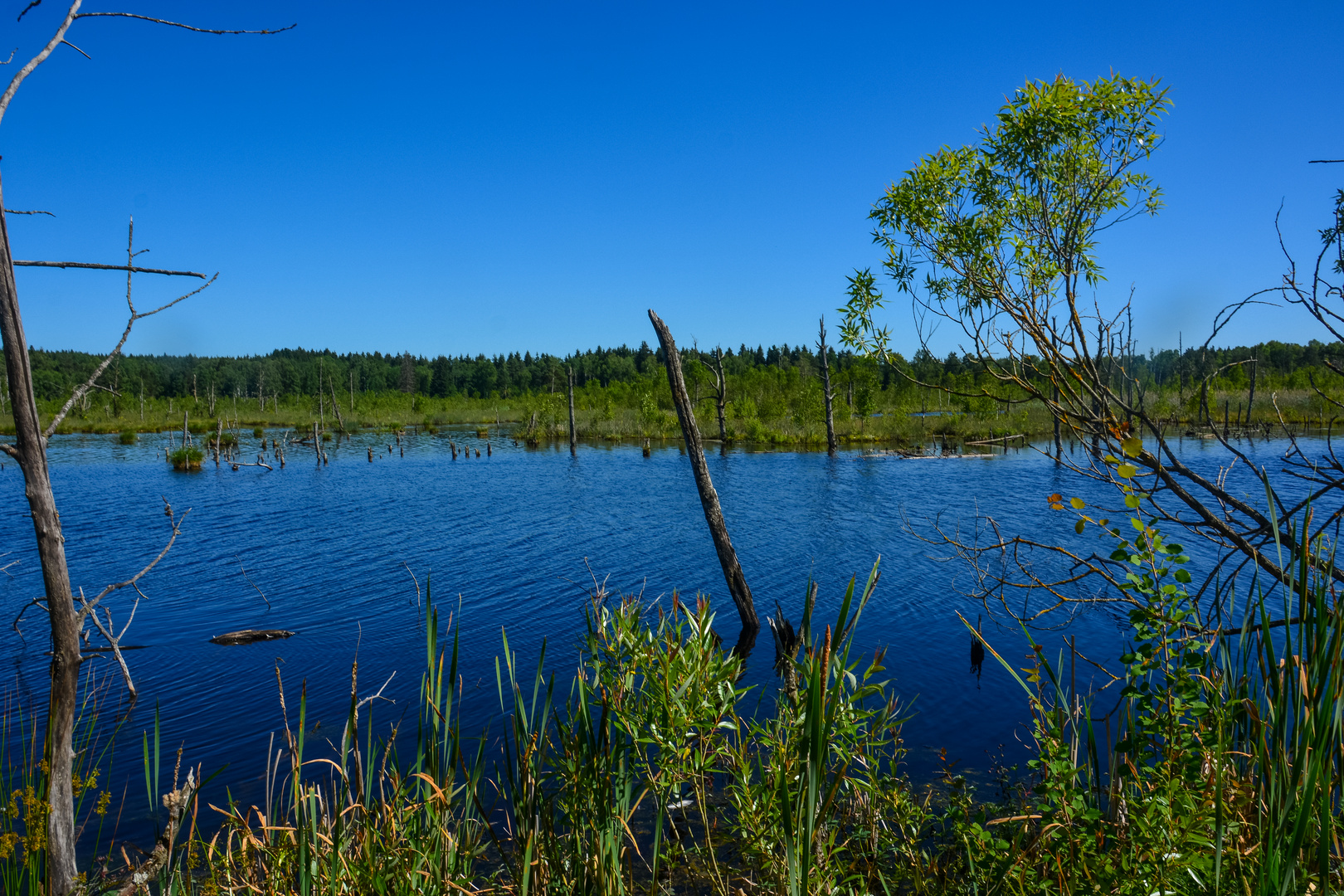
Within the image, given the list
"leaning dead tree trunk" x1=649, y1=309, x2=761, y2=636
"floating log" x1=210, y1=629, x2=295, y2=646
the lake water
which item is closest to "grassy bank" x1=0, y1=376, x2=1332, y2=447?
the lake water

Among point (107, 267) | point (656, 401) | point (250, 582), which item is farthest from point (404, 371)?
point (107, 267)

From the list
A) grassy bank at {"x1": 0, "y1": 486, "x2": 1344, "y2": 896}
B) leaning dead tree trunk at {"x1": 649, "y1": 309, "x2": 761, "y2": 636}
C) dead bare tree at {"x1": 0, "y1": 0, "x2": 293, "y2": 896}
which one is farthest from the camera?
leaning dead tree trunk at {"x1": 649, "y1": 309, "x2": 761, "y2": 636}

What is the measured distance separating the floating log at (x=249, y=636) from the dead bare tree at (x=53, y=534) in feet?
29.8

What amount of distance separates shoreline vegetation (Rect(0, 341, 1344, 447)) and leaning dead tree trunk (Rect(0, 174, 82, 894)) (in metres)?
4.24

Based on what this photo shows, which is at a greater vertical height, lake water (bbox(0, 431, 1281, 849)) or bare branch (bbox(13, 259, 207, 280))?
bare branch (bbox(13, 259, 207, 280))

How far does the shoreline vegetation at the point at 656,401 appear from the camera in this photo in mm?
44344

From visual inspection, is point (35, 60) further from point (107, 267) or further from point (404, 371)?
point (404, 371)

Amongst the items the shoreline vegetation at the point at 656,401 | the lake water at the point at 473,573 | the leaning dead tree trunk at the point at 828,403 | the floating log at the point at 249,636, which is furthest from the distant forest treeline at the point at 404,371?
→ the floating log at the point at 249,636

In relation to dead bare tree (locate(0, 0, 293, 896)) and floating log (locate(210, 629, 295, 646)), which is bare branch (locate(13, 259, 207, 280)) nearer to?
dead bare tree (locate(0, 0, 293, 896))

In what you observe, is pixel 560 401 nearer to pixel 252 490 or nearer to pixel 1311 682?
pixel 252 490

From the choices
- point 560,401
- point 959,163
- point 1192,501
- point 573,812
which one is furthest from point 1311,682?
point 560,401

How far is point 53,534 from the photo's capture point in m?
2.75

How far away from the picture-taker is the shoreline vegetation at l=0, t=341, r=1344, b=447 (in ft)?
145

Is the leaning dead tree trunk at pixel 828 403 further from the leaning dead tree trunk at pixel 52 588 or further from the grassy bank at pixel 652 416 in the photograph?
the leaning dead tree trunk at pixel 52 588
